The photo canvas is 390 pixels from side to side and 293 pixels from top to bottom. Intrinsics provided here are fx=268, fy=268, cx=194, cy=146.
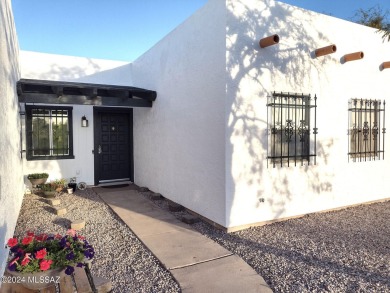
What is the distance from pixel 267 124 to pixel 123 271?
123 inches

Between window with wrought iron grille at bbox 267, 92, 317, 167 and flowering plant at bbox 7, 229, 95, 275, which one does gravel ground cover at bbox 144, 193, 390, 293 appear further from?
flowering plant at bbox 7, 229, 95, 275

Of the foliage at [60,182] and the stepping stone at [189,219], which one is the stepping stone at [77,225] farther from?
the foliage at [60,182]

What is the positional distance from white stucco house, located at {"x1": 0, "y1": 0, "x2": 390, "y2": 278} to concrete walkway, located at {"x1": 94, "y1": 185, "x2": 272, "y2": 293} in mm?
614

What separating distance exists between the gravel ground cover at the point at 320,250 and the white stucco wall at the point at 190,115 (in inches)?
27.7

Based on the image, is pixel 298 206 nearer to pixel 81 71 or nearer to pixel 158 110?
pixel 158 110

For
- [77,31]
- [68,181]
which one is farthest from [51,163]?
[77,31]

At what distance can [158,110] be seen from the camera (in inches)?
264

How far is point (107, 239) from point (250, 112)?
9.86 ft

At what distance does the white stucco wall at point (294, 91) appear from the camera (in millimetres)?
4281

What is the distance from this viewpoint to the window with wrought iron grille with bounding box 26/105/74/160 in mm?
7340

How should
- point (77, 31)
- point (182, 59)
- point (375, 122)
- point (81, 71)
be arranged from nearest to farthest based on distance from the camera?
point (182, 59), point (375, 122), point (81, 71), point (77, 31)

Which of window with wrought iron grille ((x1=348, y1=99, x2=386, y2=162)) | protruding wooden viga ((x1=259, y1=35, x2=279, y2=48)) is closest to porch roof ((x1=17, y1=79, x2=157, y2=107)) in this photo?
protruding wooden viga ((x1=259, y1=35, x2=279, y2=48))

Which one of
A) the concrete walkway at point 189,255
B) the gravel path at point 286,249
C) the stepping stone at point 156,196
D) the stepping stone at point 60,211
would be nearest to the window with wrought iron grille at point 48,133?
the gravel path at point 286,249

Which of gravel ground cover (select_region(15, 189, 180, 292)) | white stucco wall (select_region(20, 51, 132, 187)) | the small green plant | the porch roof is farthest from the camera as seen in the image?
white stucco wall (select_region(20, 51, 132, 187))
